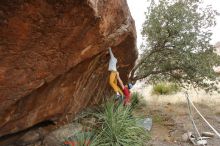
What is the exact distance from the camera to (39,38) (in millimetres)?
5273

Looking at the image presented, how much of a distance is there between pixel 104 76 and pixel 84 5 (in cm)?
428

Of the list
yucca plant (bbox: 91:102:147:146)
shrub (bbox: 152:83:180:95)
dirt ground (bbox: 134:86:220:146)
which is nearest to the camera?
yucca plant (bbox: 91:102:147:146)

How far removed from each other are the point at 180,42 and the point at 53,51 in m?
9.85

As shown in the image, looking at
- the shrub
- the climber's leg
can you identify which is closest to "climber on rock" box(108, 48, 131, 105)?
the climber's leg

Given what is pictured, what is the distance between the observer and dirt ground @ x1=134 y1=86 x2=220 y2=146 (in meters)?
12.6

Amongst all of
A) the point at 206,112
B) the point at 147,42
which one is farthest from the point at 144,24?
the point at 206,112

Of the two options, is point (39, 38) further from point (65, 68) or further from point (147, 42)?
point (147, 42)

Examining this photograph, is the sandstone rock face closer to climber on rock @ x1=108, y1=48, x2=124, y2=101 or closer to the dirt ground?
climber on rock @ x1=108, y1=48, x2=124, y2=101

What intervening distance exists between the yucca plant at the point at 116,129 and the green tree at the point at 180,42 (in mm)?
6618

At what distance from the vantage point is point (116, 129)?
341 inches

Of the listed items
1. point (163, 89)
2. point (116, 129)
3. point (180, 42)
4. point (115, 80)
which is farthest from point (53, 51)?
point (163, 89)

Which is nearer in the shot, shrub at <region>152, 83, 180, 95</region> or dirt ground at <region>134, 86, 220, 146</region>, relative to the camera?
dirt ground at <region>134, 86, 220, 146</region>

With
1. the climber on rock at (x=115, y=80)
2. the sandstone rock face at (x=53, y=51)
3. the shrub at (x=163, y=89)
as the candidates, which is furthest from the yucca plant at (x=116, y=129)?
the shrub at (x=163, y=89)

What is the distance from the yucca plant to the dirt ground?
1912 millimetres
